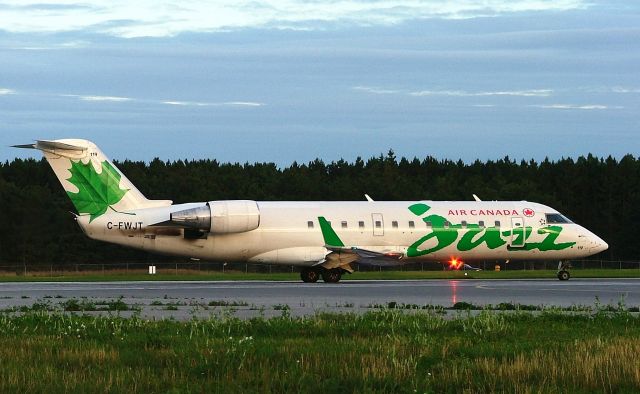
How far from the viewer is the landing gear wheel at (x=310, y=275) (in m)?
49.7

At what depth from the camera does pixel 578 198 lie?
137875 millimetres

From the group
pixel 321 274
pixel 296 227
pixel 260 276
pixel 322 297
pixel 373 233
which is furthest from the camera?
pixel 260 276

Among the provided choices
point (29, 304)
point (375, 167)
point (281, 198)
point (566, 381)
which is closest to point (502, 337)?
point (566, 381)

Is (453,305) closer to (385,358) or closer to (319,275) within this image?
(385,358)

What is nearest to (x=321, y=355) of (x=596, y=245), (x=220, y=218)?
(x=220, y=218)

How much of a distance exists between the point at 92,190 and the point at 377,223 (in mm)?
12561

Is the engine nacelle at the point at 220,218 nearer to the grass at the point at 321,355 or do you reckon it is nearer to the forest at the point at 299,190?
the grass at the point at 321,355

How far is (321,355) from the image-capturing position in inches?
624

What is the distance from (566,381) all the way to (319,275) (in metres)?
37.0

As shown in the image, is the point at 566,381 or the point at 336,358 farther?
the point at 336,358

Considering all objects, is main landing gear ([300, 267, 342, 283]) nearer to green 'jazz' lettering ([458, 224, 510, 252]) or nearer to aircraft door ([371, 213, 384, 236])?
aircraft door ([371, 213, 384, 236])

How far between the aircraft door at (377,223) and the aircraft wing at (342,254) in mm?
898

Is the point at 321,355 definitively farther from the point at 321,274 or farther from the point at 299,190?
the point at 299,190

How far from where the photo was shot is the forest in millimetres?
99812
